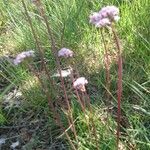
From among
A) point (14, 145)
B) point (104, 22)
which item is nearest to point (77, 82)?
point (104, 22)

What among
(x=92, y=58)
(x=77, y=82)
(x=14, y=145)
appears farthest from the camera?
(x=92, y=58)

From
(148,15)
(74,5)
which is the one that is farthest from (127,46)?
(74,5)

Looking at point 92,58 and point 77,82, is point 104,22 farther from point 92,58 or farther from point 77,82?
point 92,58

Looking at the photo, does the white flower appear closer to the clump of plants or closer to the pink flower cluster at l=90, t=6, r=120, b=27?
the clump of plants

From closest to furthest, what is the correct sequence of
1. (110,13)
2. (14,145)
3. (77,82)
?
1. (110,13)
2. (77,82)
3. (14,145)

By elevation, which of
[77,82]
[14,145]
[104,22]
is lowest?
[14,145]

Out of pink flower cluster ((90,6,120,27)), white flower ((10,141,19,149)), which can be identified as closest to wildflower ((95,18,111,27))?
pink flower cluster ((90,6,120,27))

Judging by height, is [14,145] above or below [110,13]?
below

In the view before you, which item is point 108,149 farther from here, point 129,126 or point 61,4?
point 61,4
